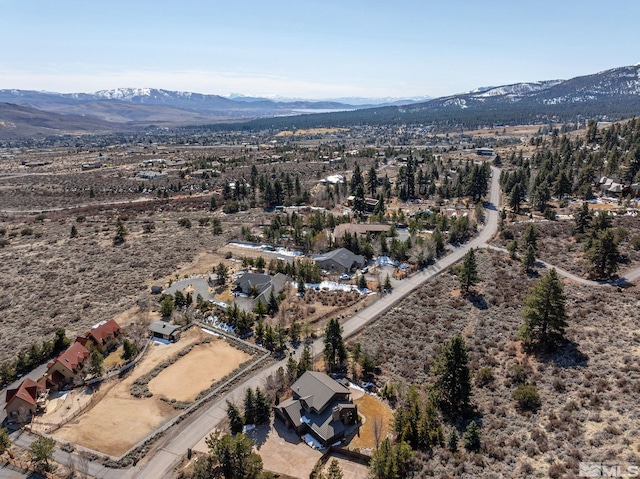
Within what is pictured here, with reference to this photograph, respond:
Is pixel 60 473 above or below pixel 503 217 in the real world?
below

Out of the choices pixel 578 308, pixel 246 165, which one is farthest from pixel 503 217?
pixel 246 165

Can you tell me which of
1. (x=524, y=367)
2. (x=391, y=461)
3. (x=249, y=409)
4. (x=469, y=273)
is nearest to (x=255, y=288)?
(x=249, y=409)

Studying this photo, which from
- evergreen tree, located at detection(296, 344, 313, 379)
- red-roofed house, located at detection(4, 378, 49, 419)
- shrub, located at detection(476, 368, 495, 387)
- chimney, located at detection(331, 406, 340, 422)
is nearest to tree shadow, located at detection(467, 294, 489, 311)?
shrub, located at detection(476, 368, 495, 387)

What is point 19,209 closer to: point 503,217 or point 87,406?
point 87,406

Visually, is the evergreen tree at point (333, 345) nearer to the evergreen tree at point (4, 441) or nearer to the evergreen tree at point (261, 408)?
the evergreen tree at point (261, 408)

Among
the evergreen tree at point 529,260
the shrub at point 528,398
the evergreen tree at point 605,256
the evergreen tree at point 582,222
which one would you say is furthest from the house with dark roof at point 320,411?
the evergreen tree at point 582,222
